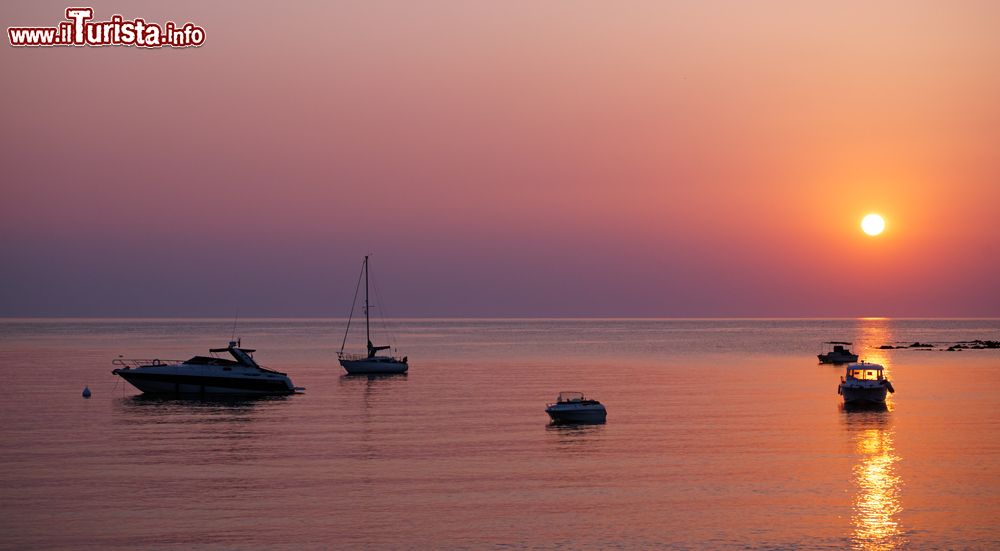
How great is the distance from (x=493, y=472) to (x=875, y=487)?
19093mm

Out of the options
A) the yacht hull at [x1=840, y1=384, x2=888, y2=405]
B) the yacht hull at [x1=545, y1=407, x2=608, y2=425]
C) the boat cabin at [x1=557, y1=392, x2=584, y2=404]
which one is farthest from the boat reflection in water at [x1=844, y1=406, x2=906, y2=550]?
the boat cabin at [x1=557, y1=392, x2=584, y2=404]

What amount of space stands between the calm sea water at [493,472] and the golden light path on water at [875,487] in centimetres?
17

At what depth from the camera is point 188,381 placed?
98562 millimetres

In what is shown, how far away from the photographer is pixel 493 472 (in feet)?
181

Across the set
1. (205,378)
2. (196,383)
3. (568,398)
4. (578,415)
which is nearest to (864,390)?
(568,398)

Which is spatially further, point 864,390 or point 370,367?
point 370,367

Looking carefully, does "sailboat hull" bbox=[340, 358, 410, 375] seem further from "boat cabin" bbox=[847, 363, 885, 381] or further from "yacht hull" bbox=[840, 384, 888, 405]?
"yacht hull" bbox=[840, 384, 888, 405]

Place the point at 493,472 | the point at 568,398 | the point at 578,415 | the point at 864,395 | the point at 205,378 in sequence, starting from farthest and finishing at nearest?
the point at 205,378, the point at 864,395, the point at 568,398, the point at 578,415, the point at 493,472

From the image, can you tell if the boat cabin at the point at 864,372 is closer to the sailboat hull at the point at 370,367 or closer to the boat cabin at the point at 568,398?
the boat cabin at the point at 568,398

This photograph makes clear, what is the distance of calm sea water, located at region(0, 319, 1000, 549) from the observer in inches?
1640

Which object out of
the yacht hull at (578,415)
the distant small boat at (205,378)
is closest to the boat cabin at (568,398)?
the yacht hull at (578,415)

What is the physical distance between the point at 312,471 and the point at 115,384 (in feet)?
224

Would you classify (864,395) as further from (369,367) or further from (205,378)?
(369,367)

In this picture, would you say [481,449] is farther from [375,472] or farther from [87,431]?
[87,431]
